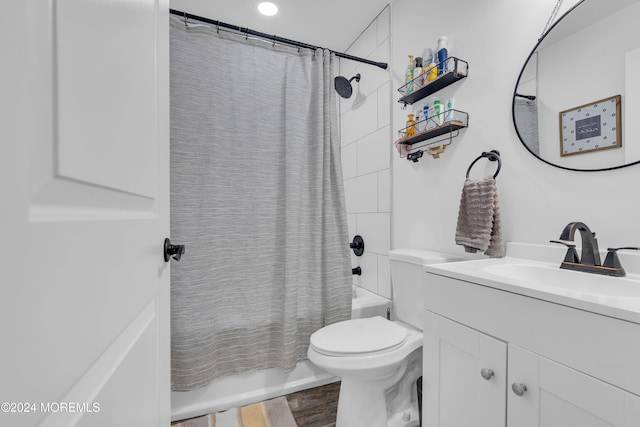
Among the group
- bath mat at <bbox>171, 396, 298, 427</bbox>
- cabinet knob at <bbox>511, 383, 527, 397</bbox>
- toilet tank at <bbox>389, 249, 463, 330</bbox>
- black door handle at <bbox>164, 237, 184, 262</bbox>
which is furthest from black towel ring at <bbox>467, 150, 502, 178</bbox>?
bath mat at <bbox>171, 396, 298, 427</bbox>

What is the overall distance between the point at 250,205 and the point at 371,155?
3.29 feet

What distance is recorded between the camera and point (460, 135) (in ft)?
4.73

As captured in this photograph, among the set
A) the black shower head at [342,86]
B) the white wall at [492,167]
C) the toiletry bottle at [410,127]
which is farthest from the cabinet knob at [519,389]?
the black shower head at [342,86]

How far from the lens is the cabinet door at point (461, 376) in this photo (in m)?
0.83

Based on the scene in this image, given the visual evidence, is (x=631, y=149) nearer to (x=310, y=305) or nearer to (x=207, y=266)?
(x=310, y=305)

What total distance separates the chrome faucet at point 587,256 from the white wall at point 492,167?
0.28 feet

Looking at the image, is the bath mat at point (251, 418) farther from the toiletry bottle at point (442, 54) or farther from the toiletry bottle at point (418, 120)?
the toiletry bottle at point (442, 54)

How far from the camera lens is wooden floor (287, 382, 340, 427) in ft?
4.62

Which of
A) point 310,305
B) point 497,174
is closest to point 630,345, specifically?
point 497,174

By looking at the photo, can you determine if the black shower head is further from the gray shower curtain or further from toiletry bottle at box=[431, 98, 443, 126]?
toiletry bottle at box=[431, 98, 443, 126]

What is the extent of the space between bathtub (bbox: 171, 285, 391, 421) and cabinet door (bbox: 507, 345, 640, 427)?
106 centimetres

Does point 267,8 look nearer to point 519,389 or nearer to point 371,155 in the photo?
point 371,155

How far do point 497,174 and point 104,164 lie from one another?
137 cm

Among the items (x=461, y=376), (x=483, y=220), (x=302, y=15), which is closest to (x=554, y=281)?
(x=483, y=220)
